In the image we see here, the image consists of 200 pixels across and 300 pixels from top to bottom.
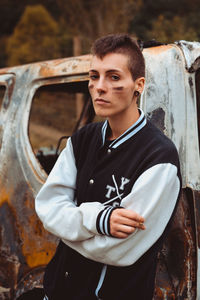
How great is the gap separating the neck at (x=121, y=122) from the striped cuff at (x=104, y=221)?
325 millimetres

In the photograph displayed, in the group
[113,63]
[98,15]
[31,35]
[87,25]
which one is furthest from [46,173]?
[31,35]

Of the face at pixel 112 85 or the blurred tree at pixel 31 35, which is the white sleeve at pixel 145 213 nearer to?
the face at pixel 112 85

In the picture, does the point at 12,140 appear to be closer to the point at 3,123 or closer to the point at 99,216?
the point at 3,123

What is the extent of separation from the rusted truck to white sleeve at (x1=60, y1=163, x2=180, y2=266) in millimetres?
441

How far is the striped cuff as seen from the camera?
122cm

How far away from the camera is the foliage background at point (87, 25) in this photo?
9.15m

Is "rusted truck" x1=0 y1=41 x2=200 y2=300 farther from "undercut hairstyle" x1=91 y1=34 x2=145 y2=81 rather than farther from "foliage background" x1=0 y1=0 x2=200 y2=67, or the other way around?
"foliage background" x1=0 y1=0 x2=200 y2=67

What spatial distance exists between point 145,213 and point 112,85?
0.46 m

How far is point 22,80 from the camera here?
2383 mm

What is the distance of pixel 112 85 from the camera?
1312 mm

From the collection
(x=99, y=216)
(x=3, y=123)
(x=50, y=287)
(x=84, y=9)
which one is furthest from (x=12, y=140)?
(x=84, y=9)

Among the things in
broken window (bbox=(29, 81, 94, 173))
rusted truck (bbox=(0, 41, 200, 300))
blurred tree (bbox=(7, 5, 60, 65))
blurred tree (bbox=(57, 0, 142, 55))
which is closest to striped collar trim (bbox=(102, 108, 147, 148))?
rusted truck (bbox=(0, 41, 200, 300))

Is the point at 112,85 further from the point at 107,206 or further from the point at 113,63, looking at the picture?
the point at 107,206

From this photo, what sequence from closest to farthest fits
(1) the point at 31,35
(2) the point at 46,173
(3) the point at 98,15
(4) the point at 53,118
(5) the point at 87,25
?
(2) the point at 46,173 < (5) the point at 87,25 < (3) the point at 98,15 < (4) the point at 53,118 < (1) the point at 31,35
